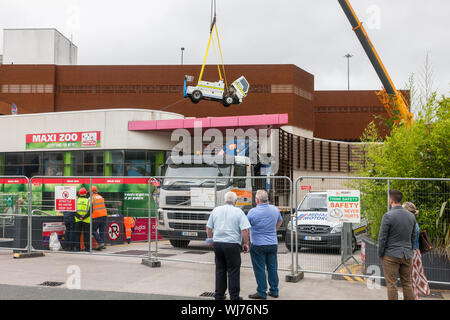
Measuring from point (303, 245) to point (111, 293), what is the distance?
4595mm

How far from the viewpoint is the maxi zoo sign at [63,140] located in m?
24.2

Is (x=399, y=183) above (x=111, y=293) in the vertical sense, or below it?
above

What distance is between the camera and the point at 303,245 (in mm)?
10398

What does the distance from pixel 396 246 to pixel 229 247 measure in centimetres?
249

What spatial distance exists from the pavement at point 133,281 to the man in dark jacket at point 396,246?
1.30 metres

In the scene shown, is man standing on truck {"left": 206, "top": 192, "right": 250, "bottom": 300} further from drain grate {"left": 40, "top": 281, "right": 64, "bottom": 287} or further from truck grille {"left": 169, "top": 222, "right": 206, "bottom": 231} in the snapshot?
truck grille {"left": 169, "top": 222, "right": 206, "bottom": 231}

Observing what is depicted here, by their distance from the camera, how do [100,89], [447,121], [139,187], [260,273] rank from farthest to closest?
[100,89] < [139,187] < [447,121] < [260,273]

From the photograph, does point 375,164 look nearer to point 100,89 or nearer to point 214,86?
point 214,86

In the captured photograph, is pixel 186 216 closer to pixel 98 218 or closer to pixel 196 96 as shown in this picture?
pixel 98 218

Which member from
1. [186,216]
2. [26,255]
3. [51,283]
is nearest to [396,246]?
[51,283]

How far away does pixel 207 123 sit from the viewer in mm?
23047

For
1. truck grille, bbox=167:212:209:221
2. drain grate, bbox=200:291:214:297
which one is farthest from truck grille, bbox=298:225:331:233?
drain grate, bbox=200:291:214:297

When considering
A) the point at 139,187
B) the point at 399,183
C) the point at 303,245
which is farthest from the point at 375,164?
the point at 139,187

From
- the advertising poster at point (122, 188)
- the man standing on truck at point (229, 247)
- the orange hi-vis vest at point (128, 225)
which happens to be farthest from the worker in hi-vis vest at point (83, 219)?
the man standing on truck at point (229, 247)
